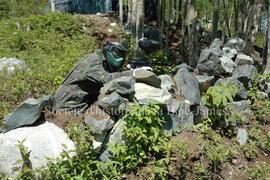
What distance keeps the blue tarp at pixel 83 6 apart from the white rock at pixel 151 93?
1340 centimetres

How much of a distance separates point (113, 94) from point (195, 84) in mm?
1915

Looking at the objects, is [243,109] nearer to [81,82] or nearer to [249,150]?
[249,150]

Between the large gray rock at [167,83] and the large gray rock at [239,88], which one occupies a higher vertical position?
the large gray rock at [167,83]

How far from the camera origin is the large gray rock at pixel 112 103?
15.9 ft

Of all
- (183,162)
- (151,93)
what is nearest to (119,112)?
(151,93)

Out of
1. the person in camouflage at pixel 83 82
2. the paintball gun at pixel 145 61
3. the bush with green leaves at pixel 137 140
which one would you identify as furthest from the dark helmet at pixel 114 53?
the bush with green leaves at pixel 137 140

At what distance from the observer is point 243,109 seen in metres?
6.20

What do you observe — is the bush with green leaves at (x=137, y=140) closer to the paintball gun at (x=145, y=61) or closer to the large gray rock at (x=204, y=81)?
the paintball gun at (x=145, y=61)

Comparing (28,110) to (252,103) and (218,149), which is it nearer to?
(218,149)

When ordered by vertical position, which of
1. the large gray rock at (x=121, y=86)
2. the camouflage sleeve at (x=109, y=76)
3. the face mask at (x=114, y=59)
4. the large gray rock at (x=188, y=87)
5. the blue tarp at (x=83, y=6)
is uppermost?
the blue tarp at (x=83, y=6)

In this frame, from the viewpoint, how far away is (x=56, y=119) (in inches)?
193

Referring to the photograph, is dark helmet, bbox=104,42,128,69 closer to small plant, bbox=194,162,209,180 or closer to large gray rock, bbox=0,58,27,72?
small plant, bbox=194,162,209,180

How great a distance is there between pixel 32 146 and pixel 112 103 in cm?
146

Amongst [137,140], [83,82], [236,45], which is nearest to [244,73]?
[236,45]
